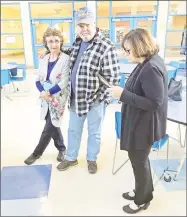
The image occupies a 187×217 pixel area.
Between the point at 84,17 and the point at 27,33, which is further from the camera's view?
the point at 27,33

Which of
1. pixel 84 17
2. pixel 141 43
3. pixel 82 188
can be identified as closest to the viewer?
pixel 141 43

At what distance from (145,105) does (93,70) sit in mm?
746

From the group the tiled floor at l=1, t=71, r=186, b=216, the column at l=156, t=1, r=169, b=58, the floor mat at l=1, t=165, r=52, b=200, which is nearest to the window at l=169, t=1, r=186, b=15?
the column at l=156, t=1, r=169, b=58

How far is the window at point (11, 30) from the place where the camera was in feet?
29.4

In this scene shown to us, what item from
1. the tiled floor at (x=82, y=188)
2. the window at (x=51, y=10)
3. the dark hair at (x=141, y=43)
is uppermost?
the window at (x=51, y=10)

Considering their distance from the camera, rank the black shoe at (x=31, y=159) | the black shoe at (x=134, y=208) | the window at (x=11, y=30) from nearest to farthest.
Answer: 1. the black shoe at (x=134, y=208)
2. the black shoe at (x=31, y=159)
3. the window at (x=11, y=30)

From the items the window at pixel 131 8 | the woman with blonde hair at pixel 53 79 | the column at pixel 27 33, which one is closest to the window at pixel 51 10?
the column at pixel 27 33

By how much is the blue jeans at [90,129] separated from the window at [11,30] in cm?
741

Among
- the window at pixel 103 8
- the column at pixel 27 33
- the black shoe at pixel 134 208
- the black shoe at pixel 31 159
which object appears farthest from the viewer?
the window at pixel 103 8

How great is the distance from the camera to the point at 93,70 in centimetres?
208

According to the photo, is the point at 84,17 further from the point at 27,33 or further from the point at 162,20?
the point at 162,20

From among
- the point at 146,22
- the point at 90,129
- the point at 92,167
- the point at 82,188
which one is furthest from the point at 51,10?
the point at 82,188

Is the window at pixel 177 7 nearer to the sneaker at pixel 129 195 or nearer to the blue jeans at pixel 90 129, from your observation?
the blue jeans at pixel 90 129

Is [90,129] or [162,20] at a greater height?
[162,20]
